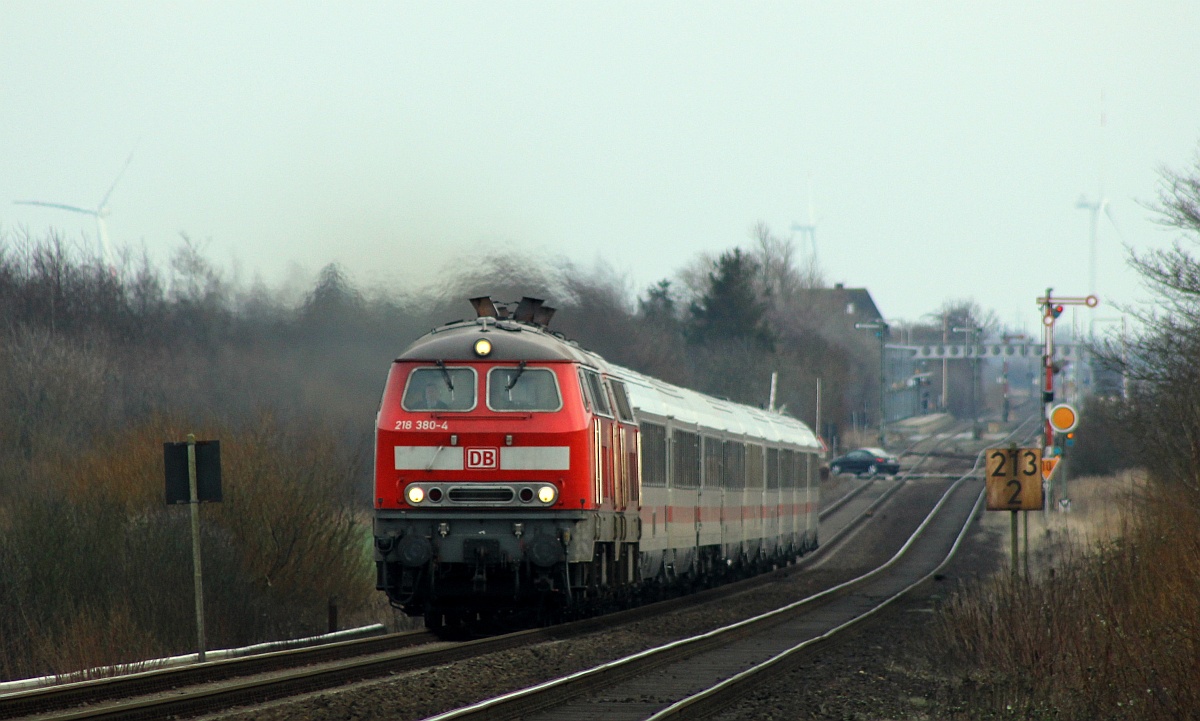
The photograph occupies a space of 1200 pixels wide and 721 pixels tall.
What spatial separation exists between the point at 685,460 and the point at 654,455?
2.24 metres

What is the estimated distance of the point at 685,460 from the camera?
22922 mm

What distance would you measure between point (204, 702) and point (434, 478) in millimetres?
5440

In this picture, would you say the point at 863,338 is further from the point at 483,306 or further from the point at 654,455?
the point at 483,306

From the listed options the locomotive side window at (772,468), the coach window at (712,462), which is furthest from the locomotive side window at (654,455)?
the locomotive side window at (772,468)

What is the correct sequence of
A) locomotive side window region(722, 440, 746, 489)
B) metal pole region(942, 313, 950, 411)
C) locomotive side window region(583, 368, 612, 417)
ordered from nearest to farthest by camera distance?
locomotive side window region(583, 368, 612, 417), locomotive side window region(722, 440, 746, 489), metal pole region(942, 313, 950, 411)

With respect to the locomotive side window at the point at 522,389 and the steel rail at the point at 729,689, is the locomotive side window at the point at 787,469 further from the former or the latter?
the locomotive side window at the point at 522,389

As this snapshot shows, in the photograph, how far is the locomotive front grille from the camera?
16.2 m

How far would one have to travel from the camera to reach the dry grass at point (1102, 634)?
33.3 feet

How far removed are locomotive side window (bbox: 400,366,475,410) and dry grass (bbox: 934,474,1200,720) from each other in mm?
5780

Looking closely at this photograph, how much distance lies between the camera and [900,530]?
4434 centimetres

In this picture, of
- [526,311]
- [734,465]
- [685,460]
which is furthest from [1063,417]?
[526,311]

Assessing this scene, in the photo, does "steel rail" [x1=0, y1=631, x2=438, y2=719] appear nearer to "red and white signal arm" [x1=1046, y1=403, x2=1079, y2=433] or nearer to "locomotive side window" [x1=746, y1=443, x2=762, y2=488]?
"locomotive side window" [x1=746, y1=443, x2=762, y2=488]

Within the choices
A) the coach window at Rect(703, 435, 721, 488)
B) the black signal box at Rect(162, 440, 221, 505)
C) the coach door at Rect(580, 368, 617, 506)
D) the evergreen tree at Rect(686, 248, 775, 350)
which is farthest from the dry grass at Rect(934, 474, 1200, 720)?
the evergreen tree at Rect(686, 248, 775, 350)

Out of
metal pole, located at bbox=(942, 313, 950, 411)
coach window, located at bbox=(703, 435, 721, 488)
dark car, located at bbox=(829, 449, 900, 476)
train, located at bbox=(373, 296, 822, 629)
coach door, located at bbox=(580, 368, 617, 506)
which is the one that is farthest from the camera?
metal pole, located at bbox=(942, 313, 950, 411)
